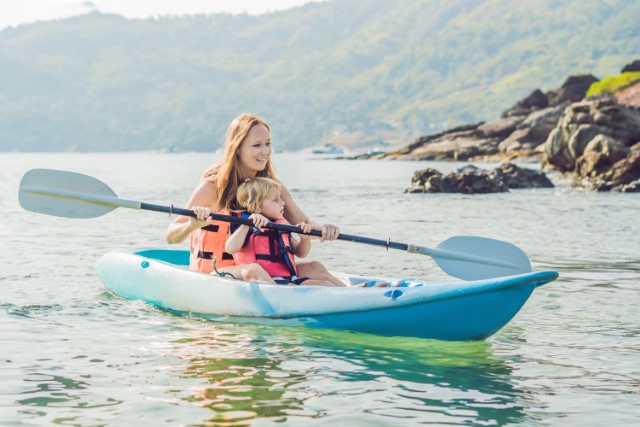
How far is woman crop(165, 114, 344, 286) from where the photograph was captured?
25.4 ft

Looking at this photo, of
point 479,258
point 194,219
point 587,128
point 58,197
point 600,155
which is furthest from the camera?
point 587,128

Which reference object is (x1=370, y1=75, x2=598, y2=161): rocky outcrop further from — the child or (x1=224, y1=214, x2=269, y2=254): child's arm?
(x1=224, y1=214, x2=269, y2=254): child's arm

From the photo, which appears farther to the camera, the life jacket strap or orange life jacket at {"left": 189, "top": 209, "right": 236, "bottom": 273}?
the life jacket strap

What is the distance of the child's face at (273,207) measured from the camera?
7762 mm

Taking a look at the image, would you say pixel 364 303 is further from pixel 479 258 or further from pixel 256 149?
pixel 256 149

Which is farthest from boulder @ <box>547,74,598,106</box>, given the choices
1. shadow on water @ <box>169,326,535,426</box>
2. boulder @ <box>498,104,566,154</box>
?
shadow on water @ <box>169,326,535,426</box>

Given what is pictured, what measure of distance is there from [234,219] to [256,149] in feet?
2.16

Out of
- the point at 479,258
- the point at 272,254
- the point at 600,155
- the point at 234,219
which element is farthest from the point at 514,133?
the point at 234,219

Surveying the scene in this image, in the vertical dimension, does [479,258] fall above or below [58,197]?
below

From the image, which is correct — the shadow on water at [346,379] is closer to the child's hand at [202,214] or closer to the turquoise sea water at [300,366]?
the turquoise sea water at [300,366]

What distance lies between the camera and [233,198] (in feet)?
25.8

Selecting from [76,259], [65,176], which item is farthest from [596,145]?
[65,176]

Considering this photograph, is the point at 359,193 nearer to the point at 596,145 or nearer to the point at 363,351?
the point at 596,145

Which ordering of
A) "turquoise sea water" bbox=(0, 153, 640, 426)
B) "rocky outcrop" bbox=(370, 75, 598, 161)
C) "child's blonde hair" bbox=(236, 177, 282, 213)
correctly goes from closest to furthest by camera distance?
"turquoise sea water" bbox=(0, 153, 640, 426)
"child's blonde hair" bbox=(236, 177, 282, 213)
"rocky outcrop" bbox=(370, 75, 598, 161)
